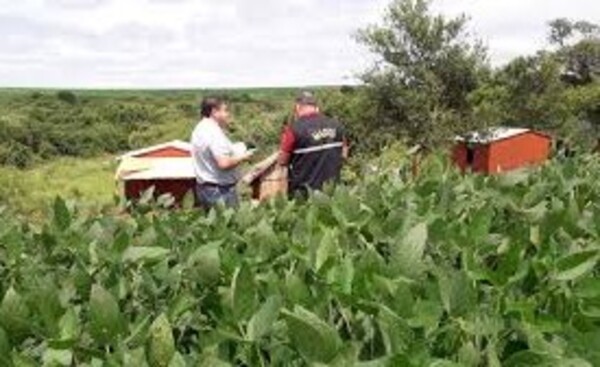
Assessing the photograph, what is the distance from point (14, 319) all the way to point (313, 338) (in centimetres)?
69

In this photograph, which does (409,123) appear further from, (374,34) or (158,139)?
(158,139)

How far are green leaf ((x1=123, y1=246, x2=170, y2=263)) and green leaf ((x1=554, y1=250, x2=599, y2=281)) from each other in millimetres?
965

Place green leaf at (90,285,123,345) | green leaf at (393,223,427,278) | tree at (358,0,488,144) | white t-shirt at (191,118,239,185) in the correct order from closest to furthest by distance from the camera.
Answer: green leaf at (90,285,123,345)
green leaf at (393,223,427,278)
white t-shirt at (191,118,239,185)
tree at (358,0,488,144)

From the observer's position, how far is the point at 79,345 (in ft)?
6.16

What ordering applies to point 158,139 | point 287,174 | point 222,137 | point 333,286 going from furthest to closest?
point 158,139 < point 287,174 < point 222,137 < point 333,286

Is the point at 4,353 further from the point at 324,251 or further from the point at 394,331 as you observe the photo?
the point at 324,251

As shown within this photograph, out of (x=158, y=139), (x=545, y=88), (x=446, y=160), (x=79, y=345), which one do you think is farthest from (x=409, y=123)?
(x=158, y=139)

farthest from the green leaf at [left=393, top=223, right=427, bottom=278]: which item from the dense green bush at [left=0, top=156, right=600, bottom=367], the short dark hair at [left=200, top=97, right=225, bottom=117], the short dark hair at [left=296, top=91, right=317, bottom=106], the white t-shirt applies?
the short dark hair at [left=296, top=91, right=317, bottom=106]

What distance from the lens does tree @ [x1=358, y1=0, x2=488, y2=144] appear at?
170 feet

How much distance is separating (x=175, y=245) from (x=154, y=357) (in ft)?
4.61

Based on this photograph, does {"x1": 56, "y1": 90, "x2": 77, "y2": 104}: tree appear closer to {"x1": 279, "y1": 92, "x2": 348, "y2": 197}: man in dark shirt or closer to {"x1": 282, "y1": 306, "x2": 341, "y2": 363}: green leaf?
{"x1": 279, "y1": 92, "x2": 348, "y2": 197}: man in dark shirt

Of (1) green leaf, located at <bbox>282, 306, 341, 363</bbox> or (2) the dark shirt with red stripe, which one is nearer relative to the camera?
→ (1) green leaf, located at <bbox>282, 306, 341, 363</bbox>

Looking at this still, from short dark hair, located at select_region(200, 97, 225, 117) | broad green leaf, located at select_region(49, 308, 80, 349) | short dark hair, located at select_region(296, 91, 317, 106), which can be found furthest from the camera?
short dark hair, located at select_region(296, 91, 317, 106)

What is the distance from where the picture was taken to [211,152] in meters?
10.4
